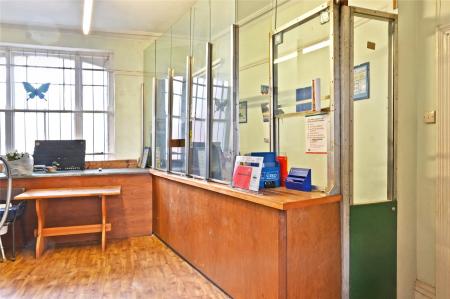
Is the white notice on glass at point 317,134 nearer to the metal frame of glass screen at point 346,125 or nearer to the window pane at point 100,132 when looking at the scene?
the metal frame of glass screen at point 346,125

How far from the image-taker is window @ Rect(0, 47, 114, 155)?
555cm

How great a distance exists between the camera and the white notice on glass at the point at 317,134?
7.97ft

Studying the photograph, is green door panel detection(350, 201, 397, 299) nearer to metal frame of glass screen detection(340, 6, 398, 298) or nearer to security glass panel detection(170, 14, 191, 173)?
metal frame of glass screen detection(340, 6, 398, 298)

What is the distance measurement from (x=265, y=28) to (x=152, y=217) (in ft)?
9.37

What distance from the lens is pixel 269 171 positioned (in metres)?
2.71

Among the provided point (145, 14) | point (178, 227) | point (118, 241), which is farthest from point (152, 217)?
point (145, 14)

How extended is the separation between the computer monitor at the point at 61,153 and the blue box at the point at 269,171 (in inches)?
133

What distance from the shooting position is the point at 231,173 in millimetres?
2955

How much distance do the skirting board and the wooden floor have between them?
1.45 m

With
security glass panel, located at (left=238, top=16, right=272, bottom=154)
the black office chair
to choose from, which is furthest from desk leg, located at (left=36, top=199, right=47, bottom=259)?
security glass panel, located at (left=238, top=16, right=272, bottom=154)

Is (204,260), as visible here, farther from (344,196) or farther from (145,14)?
(145,14)

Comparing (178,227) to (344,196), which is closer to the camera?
(344,196)

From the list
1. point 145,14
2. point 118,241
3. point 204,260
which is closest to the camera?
point 204,260

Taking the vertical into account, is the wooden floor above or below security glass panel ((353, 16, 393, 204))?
below
